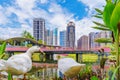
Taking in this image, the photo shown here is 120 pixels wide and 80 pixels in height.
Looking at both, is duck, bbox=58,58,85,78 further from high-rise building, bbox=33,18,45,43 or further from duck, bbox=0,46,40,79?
high-rise building, bbox=33,18,45,43

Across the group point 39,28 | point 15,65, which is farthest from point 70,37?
point 15,65

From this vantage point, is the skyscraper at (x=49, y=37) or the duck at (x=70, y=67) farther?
the skyscraper at (x=49, y=37)

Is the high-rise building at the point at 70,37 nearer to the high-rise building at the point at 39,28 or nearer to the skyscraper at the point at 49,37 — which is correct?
the high-rise building at the point at 39,28

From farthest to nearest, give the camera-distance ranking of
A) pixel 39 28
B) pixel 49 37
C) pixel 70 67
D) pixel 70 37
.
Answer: pixel 49 37 → pixel 39 28 → pixel 70 37 → pixel 70 67

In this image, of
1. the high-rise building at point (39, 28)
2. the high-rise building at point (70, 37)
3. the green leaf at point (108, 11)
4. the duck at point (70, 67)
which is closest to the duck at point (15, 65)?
the duck at point (70, 67)

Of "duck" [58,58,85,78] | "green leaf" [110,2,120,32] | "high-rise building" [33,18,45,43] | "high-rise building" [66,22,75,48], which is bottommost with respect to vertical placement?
"duck" [58,58,85,78]

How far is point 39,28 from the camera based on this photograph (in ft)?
70.7

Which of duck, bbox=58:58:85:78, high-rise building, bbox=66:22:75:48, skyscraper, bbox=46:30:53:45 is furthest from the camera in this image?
skyscraper, bbox=46:30:53:45

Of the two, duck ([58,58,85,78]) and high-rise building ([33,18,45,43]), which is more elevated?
high-rise building ([33,18,45,43])

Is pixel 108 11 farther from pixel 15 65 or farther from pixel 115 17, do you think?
pixel 15 65

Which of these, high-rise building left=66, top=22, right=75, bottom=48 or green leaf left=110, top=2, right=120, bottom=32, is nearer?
green leaf left=110, top=2, right=120, bottom=32

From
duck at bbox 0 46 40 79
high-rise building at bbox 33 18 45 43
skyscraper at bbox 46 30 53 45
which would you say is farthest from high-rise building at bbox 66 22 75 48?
duck at bbox 0 46 40 79

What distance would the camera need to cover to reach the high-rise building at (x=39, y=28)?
20.8m

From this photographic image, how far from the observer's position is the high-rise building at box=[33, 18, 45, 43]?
2077 centimetres
